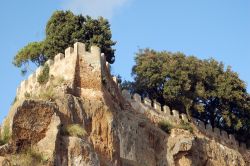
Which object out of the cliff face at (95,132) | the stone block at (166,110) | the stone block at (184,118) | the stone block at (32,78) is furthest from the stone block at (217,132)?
the stone block at (32,78)

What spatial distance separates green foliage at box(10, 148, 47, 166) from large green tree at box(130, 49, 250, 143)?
1547 cm

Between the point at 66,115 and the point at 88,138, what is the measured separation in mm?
1401

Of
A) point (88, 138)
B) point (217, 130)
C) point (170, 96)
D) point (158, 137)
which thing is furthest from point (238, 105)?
point (88, 138)

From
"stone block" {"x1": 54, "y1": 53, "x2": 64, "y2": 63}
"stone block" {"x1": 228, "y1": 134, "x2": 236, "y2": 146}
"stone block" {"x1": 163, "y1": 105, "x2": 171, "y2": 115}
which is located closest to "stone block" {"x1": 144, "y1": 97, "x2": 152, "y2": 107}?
"stone block" {"x1": 163, "y1": 105, "x2": 171, "y2": 115}

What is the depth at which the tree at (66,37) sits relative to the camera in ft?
136

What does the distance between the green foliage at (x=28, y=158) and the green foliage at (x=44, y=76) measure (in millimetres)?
7920

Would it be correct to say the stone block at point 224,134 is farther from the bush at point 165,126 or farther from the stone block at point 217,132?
the bush at point 165,126

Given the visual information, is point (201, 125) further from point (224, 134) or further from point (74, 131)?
point (74, 131)

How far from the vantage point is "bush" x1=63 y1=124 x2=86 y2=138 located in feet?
102

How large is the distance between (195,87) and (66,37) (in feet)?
27.9

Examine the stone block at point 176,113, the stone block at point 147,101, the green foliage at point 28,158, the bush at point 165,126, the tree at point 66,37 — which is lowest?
the green foliage at point 28,158

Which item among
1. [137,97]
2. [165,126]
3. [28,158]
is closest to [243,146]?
[165,126]

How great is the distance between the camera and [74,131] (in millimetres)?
31328

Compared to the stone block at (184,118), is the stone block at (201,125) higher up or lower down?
lower down
